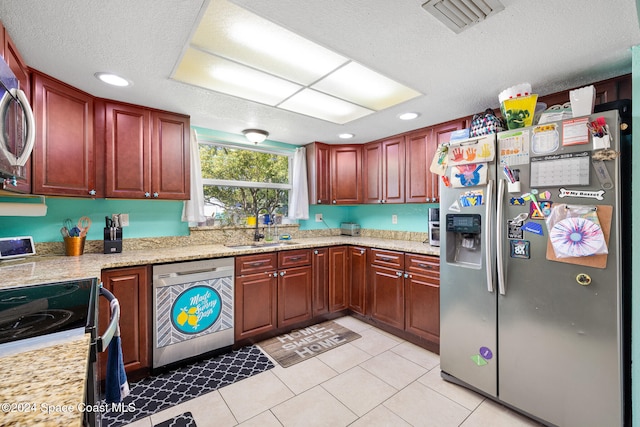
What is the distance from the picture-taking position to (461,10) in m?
1.29

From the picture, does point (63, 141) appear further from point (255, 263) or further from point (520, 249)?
point (520, 249)

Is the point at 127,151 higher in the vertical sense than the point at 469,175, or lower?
higher

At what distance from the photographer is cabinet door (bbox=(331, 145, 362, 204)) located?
12.0 feet

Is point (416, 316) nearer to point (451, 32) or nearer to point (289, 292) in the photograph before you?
point (289, 292)

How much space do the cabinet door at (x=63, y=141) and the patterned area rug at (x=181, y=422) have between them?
1700mm

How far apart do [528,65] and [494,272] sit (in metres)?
1.33

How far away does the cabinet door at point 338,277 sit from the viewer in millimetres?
3215

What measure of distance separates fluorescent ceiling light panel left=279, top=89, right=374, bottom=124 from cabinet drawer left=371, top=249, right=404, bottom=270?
1399 millimetres

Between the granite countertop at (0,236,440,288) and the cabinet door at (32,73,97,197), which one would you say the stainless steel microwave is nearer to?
the granite countertop at (0,236,440,288)

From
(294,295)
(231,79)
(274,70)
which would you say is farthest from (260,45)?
(294,295)

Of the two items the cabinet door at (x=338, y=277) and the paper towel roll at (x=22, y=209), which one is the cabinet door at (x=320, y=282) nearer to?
the cabinet door at (x=338, y=277)

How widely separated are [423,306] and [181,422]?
80.1 inches

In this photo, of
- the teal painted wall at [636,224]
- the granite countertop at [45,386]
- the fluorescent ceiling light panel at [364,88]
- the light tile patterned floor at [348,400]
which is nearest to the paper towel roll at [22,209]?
the light tile patterned floor at [348,400]

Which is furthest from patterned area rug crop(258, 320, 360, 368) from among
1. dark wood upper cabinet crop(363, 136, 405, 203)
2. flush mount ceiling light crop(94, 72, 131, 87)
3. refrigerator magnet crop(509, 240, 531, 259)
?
flush mount ceiling light crop(94, 72, 131, 87)
